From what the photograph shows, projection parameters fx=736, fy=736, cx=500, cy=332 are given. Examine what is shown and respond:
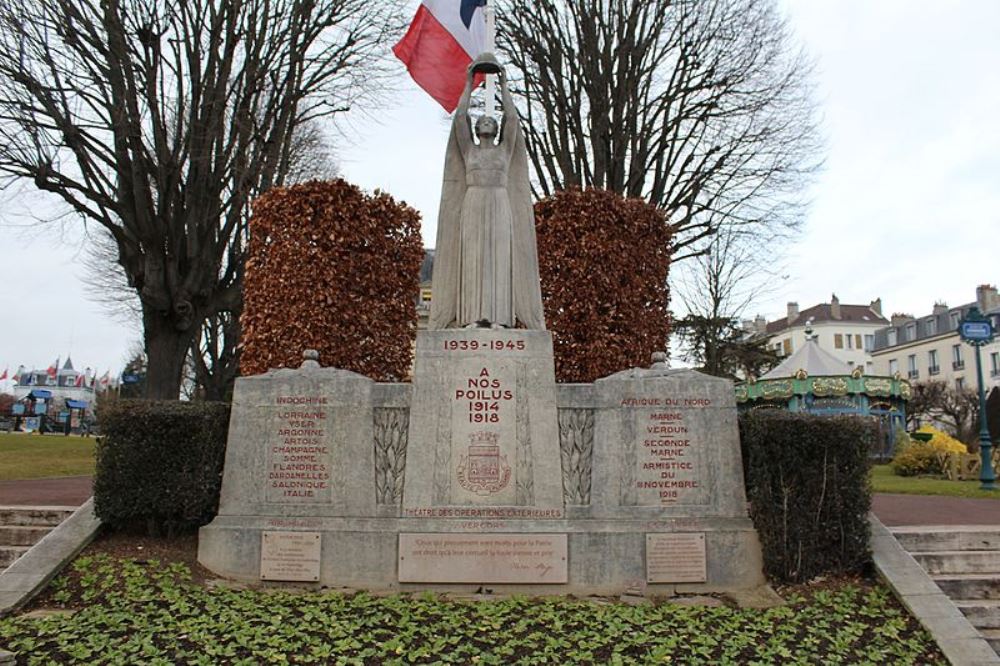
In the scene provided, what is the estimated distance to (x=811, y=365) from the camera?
27719mm

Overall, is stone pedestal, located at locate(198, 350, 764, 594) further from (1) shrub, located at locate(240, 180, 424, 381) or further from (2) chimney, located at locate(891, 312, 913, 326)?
(2) chimney, located at locate(891, 312, 913, 326)

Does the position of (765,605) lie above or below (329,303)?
below

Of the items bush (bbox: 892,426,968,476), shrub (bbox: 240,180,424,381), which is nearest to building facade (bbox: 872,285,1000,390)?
bush (bbox: 892,426,968,476)

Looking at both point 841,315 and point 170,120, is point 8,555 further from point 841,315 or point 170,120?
point 841,315

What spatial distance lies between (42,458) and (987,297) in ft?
204

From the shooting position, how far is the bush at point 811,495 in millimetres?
7281

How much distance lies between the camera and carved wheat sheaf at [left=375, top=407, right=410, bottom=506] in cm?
784

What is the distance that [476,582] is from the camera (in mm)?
7398

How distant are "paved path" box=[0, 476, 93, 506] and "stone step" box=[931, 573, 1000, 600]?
1045 cm

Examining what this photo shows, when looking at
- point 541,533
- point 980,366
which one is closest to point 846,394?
point 980,366

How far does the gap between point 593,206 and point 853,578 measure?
9.06 metres

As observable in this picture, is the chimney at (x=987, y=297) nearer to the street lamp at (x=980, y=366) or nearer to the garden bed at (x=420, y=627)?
the street lamp at (x=980, y=366)

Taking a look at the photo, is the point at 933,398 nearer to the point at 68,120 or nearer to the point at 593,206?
the point at 593,206

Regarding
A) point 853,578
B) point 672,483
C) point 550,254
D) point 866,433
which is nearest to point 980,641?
point 853,578
